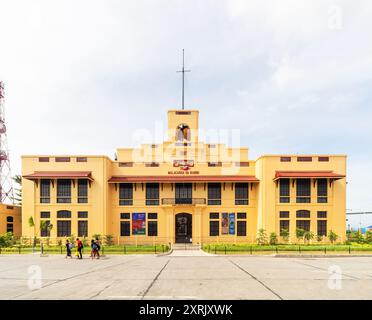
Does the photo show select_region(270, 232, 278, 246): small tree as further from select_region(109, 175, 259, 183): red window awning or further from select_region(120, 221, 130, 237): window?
select_region(120, 221, 130, 237): window

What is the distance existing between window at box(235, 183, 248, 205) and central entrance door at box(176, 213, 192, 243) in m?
6.27

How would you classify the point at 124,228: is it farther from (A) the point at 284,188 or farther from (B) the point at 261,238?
(A) the point at 284,188

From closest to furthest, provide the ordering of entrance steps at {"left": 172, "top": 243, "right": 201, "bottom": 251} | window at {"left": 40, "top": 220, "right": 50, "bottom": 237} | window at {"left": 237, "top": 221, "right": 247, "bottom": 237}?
entrance steps at {"left": 172, "top": 243, "right": 201, "bottom": 251} < window at {"left": 40, "top": 220, "right": 50, "bottom": 237} < window at {"left": 237, "top": 221, "right": 247, "bottom": 237}

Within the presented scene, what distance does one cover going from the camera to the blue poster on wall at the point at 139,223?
39906 mm

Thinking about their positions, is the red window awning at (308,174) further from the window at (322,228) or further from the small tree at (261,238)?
the small tree at (261,238)

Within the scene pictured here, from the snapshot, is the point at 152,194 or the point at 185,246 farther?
the point at 152,194

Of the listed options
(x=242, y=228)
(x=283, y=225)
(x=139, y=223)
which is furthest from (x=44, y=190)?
(x=283, y=225)

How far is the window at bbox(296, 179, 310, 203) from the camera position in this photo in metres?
38.6

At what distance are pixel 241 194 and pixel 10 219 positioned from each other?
99.9 feet

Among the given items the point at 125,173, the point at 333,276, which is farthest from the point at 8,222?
the point at 333,276

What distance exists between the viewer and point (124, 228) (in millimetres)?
40188

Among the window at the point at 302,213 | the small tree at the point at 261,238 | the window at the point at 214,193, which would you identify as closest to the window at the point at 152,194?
the window at the point at 214,193

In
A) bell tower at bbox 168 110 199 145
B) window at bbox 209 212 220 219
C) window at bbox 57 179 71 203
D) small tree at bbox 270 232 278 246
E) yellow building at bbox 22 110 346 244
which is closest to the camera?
small tree at bbox 270 232 278 246

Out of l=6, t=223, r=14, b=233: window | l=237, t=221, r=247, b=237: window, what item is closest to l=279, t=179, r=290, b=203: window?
l=237, t=221, r=247, b=237: window
